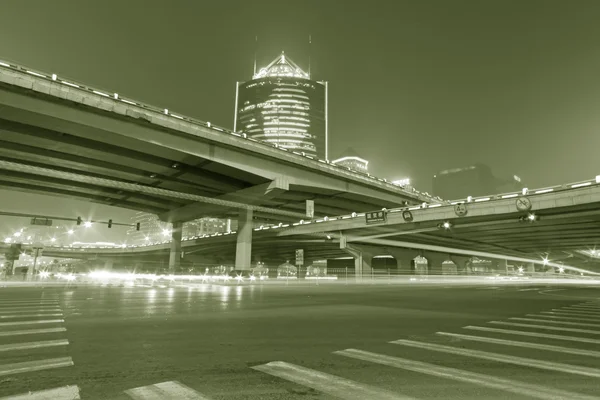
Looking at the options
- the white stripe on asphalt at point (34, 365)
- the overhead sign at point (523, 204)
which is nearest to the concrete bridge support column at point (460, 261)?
the overhead sign at point (523, 204)

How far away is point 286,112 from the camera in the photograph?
18262cm

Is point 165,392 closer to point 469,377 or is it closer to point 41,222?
point 469,377

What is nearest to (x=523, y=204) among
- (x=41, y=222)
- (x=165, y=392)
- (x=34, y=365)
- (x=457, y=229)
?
(x=457, y=229)

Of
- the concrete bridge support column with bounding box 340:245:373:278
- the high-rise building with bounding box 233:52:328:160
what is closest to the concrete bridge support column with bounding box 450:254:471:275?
the concrete bridge support column with bounding box 340:245:373:278

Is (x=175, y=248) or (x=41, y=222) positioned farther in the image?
(x=175, y=248)

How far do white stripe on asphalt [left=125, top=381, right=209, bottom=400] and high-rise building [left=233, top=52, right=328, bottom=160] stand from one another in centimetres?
17516

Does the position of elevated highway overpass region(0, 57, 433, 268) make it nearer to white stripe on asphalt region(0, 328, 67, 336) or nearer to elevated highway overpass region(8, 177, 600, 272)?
elevated highway overpass region(8, 177, 600, 272)

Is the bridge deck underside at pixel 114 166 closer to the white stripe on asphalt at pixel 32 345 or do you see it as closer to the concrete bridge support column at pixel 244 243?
the concrete bridge support column at pixel 244 243

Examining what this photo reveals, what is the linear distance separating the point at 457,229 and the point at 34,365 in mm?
48577

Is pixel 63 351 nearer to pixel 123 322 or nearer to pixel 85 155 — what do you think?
pixel 123 322

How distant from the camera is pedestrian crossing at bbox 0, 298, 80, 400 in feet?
12.1

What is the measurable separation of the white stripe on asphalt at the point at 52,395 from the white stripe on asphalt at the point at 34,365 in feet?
3.62

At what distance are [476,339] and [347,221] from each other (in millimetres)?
42295

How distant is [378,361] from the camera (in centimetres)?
514
